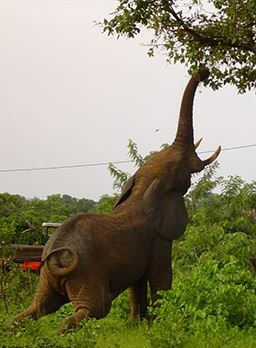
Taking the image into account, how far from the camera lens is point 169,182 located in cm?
805

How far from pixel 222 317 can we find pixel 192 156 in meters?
2.03

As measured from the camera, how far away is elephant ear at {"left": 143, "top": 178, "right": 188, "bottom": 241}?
7.82 meters

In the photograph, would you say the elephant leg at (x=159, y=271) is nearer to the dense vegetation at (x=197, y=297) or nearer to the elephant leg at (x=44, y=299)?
the dense vegetation at (x=197, y=297)

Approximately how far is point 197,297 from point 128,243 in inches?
35.1

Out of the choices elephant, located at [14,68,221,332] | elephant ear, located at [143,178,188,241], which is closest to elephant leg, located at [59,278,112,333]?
elephant, located at [14,68,221,332]

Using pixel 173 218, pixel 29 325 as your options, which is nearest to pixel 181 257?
pixel 173 218

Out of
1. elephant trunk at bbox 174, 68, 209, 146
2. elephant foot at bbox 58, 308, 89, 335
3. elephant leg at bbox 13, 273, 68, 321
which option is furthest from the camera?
elephant trunk at bbox 174, 68, 209, 146

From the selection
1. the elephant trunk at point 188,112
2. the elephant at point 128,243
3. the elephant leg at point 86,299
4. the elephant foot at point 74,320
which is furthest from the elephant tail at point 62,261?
the elephant trunk at point 188,112

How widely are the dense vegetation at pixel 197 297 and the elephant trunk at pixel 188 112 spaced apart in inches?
57.4

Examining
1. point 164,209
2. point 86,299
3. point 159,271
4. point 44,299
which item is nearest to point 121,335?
point 86,299

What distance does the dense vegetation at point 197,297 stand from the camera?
5.23 metres

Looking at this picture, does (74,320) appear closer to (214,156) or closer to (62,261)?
(62,261)

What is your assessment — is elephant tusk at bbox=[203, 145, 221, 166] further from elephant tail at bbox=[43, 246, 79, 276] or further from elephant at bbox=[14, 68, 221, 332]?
elephant tail at bbox=[43, 246, 79, 276]

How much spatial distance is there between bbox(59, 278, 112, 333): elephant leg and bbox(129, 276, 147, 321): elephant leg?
3.05 feet
